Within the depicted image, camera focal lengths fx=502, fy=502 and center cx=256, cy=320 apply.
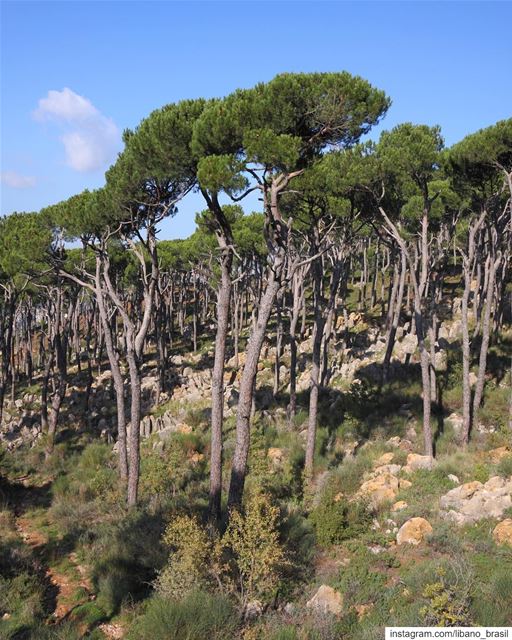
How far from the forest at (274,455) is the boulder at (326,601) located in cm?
4

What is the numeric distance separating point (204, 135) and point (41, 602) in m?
11.0

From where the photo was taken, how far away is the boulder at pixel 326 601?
9026mm

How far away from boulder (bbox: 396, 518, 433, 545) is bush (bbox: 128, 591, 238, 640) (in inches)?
173

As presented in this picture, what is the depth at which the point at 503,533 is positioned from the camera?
34.9 ft

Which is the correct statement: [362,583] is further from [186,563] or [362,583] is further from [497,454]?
[497,454]

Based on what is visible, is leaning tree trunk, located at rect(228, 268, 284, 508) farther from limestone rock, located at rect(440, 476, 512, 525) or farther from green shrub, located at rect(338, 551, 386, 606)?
limestone rock, located at rect(440, 476, 512, 525)

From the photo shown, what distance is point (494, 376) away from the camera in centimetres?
2119

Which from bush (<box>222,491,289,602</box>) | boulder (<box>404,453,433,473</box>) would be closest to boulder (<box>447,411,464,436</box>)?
boulder (<box>404,453,433,473</box>)

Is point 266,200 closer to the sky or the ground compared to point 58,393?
closer to the sky

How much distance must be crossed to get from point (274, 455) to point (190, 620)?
33.3 ft

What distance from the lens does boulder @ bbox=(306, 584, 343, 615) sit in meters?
9.03

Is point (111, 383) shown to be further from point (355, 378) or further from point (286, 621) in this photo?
point (286, 621)

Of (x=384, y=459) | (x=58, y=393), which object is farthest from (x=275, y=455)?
(x=58, y=393)

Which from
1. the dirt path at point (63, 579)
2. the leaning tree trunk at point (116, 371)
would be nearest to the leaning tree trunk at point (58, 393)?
the leaning tree trunk at point (116, 371)
